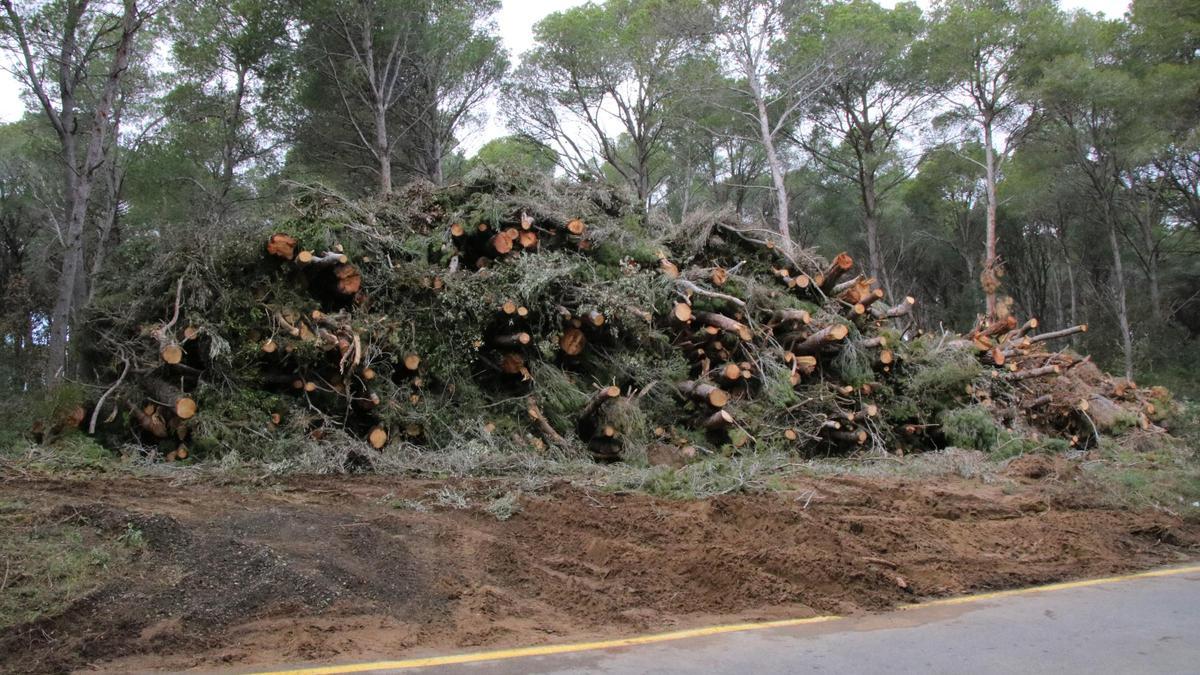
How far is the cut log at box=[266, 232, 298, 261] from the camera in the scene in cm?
845

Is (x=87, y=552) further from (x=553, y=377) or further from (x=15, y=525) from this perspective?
(x=553, y=377)

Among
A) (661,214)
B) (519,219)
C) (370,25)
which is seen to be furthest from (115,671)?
(370,25)

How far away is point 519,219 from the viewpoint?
A: 10.2 meters

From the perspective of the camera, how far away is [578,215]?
10641 mm

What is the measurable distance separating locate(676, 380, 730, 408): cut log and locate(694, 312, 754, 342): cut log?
875mm

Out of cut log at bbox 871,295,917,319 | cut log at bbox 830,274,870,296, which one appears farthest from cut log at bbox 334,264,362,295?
cut log at bbox 871,295,917,319

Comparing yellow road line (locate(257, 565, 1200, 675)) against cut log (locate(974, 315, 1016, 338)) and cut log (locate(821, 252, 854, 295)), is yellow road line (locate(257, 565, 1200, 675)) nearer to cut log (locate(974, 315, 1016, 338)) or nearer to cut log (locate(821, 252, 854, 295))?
cut log (locate(821, 252, 854, 295))

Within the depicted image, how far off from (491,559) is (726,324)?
19.3ft

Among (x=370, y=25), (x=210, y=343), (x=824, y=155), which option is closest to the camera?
(x=210, y=343)

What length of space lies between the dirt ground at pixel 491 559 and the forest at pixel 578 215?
217cm

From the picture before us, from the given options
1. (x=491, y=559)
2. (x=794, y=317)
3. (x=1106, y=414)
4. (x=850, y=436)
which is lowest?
(x=491, y=559)

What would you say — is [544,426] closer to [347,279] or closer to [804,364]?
[347,279]

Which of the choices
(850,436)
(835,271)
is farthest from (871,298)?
(850,436)

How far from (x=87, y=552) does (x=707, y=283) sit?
8085mm
